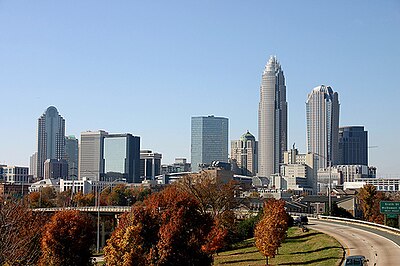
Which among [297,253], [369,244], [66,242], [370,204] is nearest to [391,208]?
[369,244]

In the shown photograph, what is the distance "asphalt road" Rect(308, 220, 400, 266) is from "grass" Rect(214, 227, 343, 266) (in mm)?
1086

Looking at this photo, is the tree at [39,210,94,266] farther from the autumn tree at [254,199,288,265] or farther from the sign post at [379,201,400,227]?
the sign post at [379,201,400,227]

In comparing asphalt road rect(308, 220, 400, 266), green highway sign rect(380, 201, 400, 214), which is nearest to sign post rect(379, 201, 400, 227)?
green highway sign rect(380, 201, 400, 214)

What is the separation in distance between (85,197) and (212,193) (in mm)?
82050

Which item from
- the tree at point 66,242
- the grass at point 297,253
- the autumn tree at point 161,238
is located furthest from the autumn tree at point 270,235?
the tree at point 66,242

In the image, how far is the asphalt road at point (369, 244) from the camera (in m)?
47.6

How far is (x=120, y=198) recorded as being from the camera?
170125 millimetres

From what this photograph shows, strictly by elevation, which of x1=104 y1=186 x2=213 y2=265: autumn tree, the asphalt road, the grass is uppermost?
x1=104 y1=186 x2=213 y2=265: autumn tree

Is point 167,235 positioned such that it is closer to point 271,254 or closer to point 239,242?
point 271,254

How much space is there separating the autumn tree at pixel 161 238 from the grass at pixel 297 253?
390 inches

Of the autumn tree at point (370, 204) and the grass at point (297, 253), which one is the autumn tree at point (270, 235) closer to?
the grass at point (297, 253)

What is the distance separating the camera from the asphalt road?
47.6 meters

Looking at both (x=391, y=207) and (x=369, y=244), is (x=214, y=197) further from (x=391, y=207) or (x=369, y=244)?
(x=369, y=244)

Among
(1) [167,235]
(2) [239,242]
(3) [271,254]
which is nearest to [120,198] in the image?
(2) [239,242]
